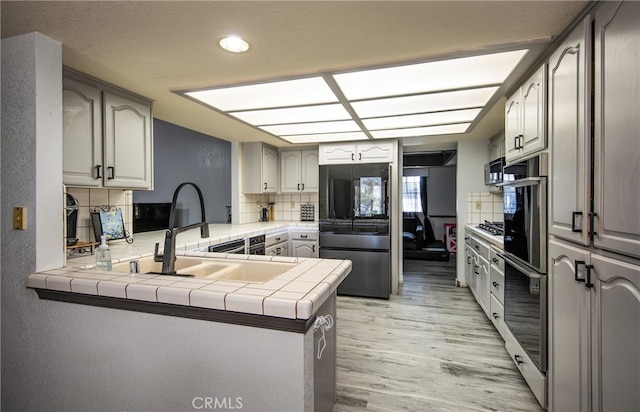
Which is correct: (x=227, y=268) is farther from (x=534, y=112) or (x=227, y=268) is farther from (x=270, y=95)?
(x=534, y=112)

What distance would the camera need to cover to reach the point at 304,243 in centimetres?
419

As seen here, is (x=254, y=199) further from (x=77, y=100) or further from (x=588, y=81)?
(x=588, y=81)

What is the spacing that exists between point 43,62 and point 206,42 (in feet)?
2.61

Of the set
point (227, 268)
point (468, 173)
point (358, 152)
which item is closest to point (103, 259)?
point (227, 268)

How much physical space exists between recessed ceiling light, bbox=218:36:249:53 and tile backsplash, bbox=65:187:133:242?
1568 mm

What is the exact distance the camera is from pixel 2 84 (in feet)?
4.99

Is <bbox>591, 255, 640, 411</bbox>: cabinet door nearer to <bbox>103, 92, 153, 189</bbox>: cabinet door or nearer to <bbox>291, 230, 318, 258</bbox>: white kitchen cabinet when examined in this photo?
<bbox>103, 92, 153, 189</bbox>: cabinet door

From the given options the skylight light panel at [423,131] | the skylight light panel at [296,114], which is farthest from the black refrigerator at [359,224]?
the skylight light panel at [296,114]

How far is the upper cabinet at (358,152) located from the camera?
12.7 feet

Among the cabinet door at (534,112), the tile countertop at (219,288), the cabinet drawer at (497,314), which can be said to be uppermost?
the cabinet door at (534,112)

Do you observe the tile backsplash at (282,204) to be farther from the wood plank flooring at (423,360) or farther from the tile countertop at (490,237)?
the tile countertop at (490,237)

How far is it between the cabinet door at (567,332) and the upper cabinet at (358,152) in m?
2.44

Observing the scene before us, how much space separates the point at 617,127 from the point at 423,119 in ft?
6.00

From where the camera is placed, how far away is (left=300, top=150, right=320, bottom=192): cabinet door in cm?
445
